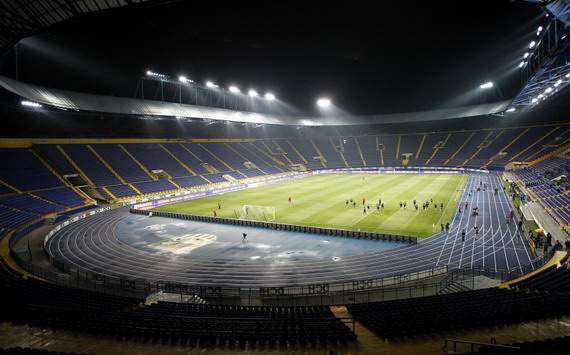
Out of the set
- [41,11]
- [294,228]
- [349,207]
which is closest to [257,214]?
[294,228]

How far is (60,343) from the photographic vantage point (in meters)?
10.1

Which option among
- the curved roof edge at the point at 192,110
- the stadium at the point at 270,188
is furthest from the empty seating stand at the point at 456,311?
the curved roof edge at the point at 192,110

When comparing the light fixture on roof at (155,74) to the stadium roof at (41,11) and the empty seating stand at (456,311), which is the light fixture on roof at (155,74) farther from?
the empty seating stand at (456,311)

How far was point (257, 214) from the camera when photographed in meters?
36.9

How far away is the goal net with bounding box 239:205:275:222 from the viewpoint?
1398 inches

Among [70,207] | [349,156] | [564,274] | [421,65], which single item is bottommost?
[564,274]

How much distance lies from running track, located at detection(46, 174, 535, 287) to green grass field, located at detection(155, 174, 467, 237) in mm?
4002

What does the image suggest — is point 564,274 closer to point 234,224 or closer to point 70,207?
point 234,224

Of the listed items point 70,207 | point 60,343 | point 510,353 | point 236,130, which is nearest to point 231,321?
point 60,343

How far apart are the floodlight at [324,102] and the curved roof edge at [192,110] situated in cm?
451

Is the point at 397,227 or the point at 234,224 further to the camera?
the point at 234,224

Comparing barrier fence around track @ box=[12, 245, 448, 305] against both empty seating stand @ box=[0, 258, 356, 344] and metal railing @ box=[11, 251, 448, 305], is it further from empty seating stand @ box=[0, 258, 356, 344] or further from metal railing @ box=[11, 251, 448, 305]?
empty seating stand @ box=[0, 258, 356, 344]

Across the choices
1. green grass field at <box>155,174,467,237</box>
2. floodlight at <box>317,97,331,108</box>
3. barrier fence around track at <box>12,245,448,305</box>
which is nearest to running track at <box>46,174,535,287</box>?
barrier fence around track at <box>12,245,448,305</box>

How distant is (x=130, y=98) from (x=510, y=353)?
59.3 meters
